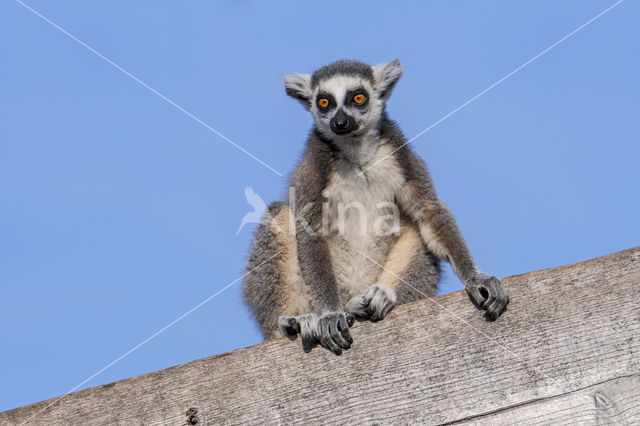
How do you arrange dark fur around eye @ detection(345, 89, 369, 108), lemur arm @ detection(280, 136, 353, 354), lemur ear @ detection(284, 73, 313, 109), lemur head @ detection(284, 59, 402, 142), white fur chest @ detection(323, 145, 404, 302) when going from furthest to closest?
lemur ear @ detection(284, 73, 313, 109) → dark fur around eye @ detection(345, 89, 369, 108) → lemur head @ detection(284, 59, 402, 142) → white fur chest @ detection(323, 145, 404, 302) → lemur arm @ detection(280, 136, 353, 354)

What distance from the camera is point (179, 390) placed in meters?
3.06

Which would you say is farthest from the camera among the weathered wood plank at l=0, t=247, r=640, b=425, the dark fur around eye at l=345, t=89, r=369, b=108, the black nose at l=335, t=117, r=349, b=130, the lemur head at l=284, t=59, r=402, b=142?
the dark fur around eye at l=345, t=89, r=369, b=108

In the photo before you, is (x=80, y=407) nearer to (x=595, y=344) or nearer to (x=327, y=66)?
(x=595, y=344)

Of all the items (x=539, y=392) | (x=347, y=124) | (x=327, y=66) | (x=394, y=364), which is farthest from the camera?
(x=327, y=66)

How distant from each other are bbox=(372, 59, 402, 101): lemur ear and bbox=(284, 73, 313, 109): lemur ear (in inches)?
23.7

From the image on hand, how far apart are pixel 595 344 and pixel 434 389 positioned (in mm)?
625

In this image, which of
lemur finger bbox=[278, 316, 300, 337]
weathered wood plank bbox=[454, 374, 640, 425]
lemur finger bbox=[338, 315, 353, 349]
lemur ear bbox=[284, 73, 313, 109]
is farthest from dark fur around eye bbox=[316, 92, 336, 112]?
weathered wood plank bbox=[454, 374, 640, 425]

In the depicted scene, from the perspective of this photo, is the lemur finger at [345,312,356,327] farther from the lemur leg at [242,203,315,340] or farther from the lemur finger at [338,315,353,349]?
the lemur leg at [242,203,315,340]

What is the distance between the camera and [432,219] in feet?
16.9

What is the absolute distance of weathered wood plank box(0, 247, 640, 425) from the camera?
2.72 m

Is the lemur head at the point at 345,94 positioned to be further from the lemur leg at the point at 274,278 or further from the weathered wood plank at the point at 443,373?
the weathered wood plank at the point at 443,373

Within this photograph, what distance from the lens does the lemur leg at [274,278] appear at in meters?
5.01

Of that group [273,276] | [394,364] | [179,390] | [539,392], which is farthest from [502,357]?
[273,276]

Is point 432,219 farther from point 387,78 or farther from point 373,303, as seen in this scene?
point 387,78
